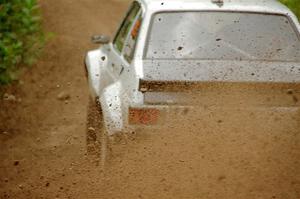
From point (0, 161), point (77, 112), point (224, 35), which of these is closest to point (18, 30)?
point (77, 112)

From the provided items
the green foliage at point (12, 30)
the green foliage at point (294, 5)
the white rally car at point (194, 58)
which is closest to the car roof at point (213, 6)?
the white rally car at point (194, 58)

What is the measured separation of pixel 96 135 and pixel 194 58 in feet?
5.22

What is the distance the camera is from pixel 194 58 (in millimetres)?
5512

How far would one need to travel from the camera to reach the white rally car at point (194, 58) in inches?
199

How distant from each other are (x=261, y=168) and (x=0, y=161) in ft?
10.1

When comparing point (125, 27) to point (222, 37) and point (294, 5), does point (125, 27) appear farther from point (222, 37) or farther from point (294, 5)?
point (294, 5)

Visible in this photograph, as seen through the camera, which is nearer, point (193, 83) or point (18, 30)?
point (193, 83)

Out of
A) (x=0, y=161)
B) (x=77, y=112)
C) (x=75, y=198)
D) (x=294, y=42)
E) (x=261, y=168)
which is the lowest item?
(x=77, y=112)

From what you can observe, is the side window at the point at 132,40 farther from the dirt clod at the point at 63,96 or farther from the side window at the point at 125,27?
the dirt clod at the point at 63,96

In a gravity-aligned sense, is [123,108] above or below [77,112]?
above

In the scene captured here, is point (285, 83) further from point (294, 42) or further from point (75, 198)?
point (75, 198)

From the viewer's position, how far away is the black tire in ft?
18.9

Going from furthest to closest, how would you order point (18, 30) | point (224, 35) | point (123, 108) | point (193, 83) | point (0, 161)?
point (18, 30) → point (0, 161) → point (224, 35) → point (123, 108) → point (193, 83)

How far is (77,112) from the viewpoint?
943 centimetres
